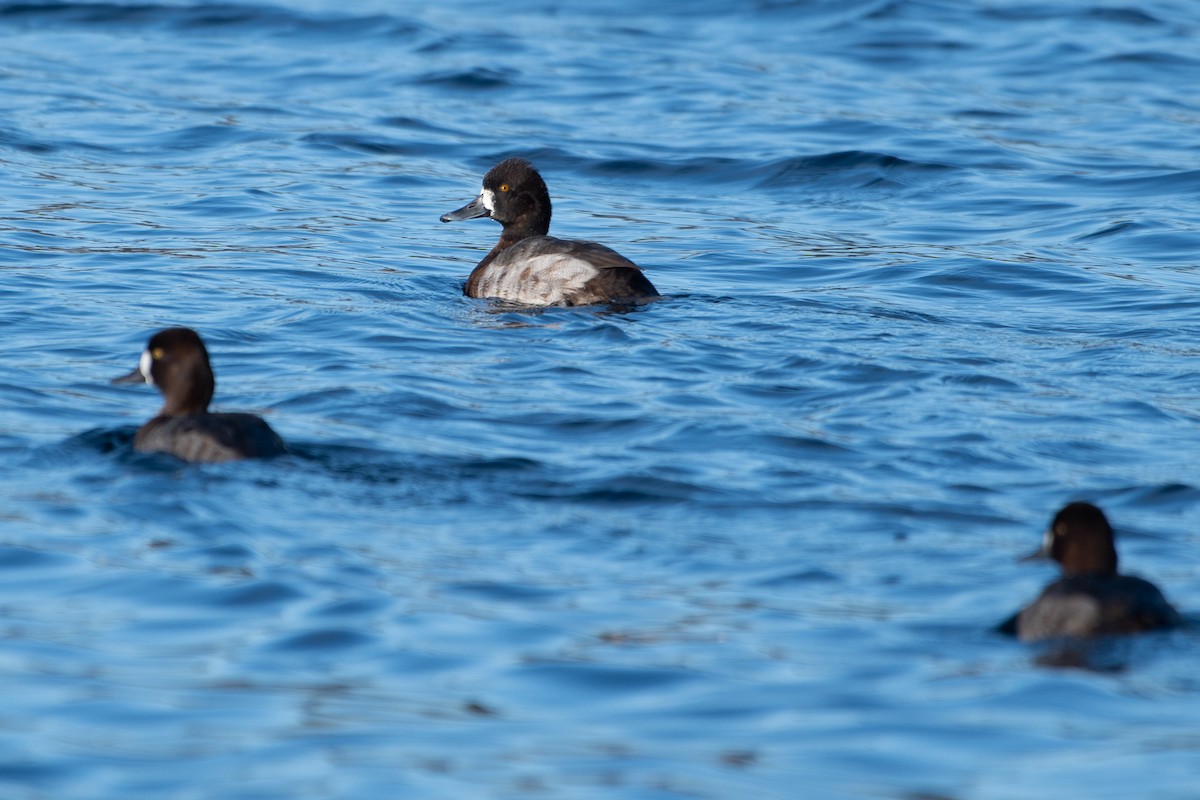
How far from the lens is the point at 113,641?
6398 mm

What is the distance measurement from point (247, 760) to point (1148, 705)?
2.84 metres

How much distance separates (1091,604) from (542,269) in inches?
248

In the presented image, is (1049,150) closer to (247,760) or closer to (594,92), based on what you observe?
A: (594,92)

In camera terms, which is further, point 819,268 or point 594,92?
point 594,92

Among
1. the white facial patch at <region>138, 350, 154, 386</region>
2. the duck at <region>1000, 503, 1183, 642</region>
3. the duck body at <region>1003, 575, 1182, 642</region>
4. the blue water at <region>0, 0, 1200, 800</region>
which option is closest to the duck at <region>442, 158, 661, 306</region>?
the blue water at <region>0, 0, 1200, 800</region>

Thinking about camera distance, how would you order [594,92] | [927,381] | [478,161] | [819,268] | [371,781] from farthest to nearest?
[594,92]
[478,161]
[819,268]
[927,381]
[371,781]

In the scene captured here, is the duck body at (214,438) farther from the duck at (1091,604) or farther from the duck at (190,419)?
the duck at (1091,604)

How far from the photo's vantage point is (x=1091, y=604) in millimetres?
6289

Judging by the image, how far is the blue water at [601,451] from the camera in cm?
570

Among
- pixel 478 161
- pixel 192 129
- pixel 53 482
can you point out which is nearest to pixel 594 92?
pixel 478 161

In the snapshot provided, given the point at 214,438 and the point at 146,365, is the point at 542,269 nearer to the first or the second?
the point at 146,365

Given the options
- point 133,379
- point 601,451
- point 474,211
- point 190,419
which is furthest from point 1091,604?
point 474,211

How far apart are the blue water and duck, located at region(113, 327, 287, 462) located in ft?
0.39

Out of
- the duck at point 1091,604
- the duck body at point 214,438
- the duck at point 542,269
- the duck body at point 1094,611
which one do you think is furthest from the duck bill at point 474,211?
the duck body at point 1094,611
